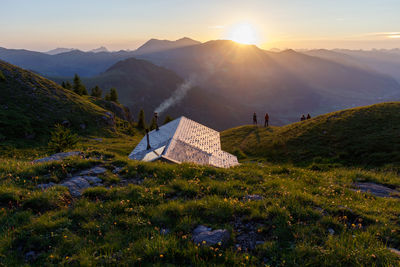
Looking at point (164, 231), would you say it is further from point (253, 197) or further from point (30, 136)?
point (30, 136)

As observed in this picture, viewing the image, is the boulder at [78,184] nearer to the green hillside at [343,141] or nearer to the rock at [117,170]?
the rock at [117,170]

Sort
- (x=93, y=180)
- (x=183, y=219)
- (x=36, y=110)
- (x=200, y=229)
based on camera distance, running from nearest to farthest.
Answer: (x=200, y=229)
(x=183, y=219)
(x=93, y=180)
(x=36, y=110)

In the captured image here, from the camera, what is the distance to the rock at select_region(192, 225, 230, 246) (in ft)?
18.2

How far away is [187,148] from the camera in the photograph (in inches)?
917

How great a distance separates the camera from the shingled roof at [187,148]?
792 inches

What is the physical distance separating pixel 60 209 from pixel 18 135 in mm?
36575

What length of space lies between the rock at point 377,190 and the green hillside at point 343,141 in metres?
11.0

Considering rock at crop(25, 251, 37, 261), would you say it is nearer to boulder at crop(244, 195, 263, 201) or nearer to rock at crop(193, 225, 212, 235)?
rock at crop(193, 225, 212, 235)

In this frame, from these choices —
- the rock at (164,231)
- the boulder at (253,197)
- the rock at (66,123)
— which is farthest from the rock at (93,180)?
the rock at (66,123)

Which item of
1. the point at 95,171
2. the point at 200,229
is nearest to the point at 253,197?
the point at 200,229

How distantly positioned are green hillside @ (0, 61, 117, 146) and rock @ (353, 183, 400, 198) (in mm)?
42248

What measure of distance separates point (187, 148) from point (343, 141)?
62.1ft

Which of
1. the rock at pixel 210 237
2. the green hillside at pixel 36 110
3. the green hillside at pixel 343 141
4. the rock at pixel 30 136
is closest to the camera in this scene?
the rock at pixel 210 237

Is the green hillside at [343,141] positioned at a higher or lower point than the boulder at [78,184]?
lower
